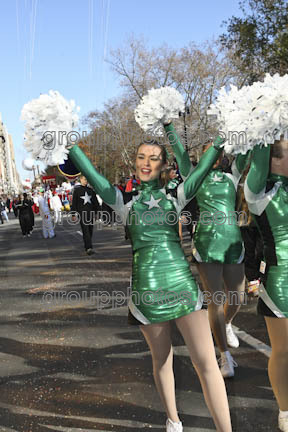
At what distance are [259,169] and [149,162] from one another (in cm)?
67

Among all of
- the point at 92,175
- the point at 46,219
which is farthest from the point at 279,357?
the point at 46,219

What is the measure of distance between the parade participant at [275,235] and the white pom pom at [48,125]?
111cm

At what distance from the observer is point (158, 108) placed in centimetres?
321

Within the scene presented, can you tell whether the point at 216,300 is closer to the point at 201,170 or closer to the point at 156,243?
the point at 156,243

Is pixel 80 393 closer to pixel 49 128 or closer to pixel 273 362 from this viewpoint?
pixel 273 362

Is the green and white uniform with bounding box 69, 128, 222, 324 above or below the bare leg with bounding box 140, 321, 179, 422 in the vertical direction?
above

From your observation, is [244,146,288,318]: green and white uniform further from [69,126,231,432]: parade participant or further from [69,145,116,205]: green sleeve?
[69,145,116,205]: green sleeve

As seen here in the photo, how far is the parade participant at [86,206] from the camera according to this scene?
1196 centimetres

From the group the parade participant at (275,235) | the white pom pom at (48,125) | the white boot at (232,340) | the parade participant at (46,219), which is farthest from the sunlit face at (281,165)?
the parade participant at (46,219)

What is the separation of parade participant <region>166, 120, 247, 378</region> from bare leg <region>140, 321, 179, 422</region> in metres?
1.07

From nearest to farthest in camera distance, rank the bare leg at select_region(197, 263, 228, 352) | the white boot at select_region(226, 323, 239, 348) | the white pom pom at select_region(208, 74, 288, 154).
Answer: the white pom pom at select_region(208, 74, 288, 154)
the bare leg at select_region(197, 263, 228, 352)
the white boot at select_region(226, 323, 239, 348)

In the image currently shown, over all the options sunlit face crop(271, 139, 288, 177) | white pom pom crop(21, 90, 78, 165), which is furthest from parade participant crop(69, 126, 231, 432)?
sunlit face crop(271, 139, 288, 177)

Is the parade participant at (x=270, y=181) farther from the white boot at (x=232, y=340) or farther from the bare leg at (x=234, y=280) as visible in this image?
the white boot at (x=232, y=340)

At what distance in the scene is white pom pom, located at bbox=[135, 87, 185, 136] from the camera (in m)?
3.21
